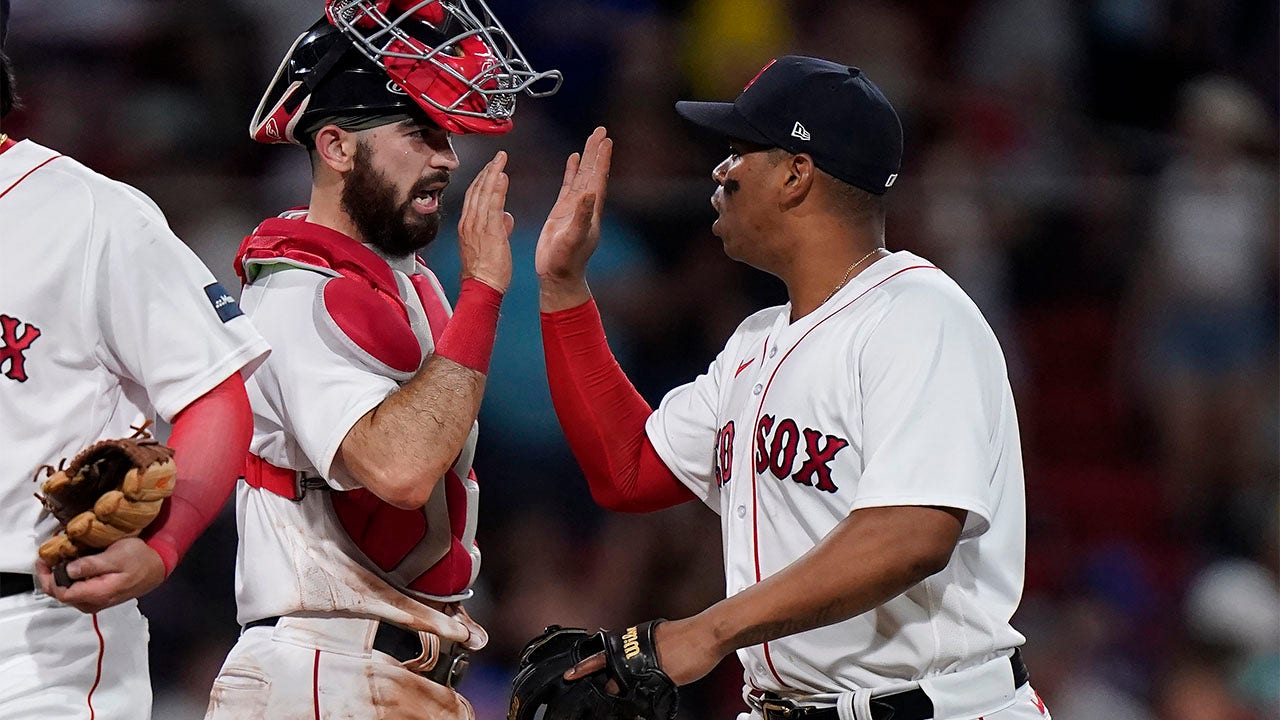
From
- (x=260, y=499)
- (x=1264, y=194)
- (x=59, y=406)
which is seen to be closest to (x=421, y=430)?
(x=260, y=499)

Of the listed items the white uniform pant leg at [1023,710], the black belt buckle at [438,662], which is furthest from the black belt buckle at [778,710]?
the black belt buckle at [438,662]

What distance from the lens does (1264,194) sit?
6520 mm

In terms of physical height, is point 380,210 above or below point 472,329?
above

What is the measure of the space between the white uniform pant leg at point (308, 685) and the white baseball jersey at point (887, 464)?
0.73 metres

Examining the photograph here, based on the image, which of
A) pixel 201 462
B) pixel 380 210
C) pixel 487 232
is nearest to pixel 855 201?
pixel 487 232

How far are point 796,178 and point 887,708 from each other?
3.66ft

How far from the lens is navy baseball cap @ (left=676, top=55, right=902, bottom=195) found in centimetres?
320

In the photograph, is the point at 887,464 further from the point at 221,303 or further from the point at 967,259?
the point at 967,259

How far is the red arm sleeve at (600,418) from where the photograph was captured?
11.9 ft

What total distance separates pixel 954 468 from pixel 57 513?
1530 millimetres

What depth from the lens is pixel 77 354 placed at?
8.17ft

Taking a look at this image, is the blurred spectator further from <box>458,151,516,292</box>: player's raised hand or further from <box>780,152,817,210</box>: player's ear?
<box>458,151,516,292</box>: player's raised hand

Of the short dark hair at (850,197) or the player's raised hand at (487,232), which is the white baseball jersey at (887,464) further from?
the player's raised hand at (487,232)

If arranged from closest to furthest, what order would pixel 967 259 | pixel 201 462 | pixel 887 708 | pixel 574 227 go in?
1. pixel 201 462
2. pixel 887 708
3. pixel 574 227
4. pixel 967 259
